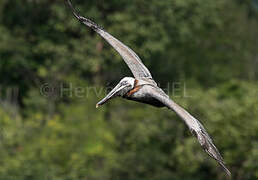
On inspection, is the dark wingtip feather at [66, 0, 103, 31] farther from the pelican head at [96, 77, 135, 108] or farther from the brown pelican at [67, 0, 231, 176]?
the pelican head at [96, 77, 135, 108]

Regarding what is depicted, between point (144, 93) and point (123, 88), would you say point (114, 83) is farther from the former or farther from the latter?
point (144, 93)

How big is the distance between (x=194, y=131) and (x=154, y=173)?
16445 mm

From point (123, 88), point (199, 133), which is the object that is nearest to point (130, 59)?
point (123, 88)

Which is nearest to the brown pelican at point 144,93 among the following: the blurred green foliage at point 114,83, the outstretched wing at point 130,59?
the outstretched wing at point 130,59

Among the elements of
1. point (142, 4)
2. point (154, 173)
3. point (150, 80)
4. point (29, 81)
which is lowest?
point (154, 173)

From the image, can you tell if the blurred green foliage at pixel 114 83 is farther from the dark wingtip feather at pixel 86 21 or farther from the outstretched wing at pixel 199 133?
the outstretched wing at pixel 199 133

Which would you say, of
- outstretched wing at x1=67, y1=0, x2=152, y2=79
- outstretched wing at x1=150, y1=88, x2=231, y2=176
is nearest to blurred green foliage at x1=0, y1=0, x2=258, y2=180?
outstretched wing at x1=67, y1=0, x2=152, y2=79

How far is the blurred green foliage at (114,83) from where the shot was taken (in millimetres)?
29500

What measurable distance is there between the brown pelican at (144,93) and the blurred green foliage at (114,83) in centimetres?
1150

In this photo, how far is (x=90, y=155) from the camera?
106 ft

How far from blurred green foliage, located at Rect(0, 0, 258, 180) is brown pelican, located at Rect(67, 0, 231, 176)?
453 inches

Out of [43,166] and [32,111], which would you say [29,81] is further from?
[43,166]

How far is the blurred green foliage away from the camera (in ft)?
96.8

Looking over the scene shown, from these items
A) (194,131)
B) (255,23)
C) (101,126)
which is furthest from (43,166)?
(255,23)
